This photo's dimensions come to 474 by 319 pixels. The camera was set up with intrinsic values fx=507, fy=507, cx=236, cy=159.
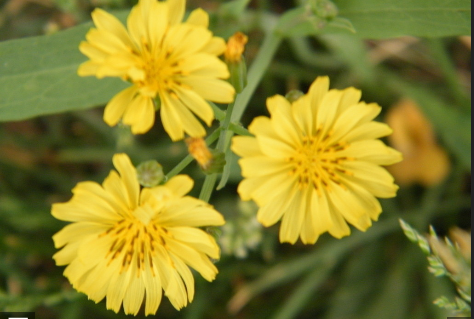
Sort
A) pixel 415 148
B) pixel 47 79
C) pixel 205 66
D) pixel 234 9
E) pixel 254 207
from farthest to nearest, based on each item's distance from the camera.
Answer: pixel 415 148 < pixel 254 207 < pixel 234 9 < pixel 47 79 < pixel 205 66

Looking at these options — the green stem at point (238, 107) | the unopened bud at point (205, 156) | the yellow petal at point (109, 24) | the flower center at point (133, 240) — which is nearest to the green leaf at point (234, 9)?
the green stem at point (238, 107)

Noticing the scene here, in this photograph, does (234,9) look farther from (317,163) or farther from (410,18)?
(317,163)

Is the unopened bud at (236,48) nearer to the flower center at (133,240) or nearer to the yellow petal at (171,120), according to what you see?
the yellow petal at (171,120)

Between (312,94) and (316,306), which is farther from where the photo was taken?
(316,306)

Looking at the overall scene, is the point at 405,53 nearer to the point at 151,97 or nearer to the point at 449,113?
the point at 449,113

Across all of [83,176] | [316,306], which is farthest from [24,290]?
[316,306]

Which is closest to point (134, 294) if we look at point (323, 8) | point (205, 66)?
point (205, 66)

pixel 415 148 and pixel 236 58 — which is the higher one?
pixel 236 58
